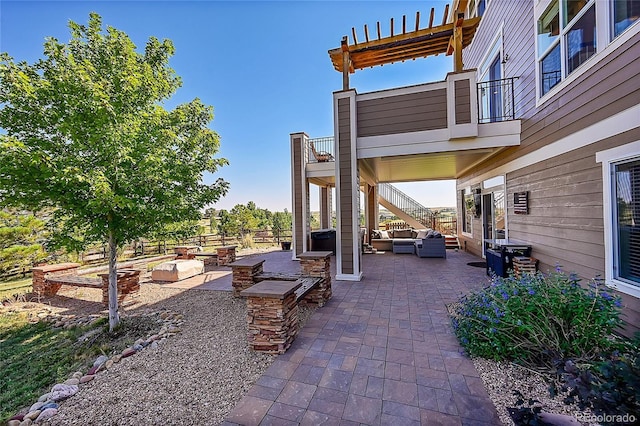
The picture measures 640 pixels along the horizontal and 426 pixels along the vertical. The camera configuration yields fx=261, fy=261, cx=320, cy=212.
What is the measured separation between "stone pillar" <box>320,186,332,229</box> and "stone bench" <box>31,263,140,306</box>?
344 inches

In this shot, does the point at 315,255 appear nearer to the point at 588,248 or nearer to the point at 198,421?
the point at 198,421

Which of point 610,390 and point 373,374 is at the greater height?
point 610,390

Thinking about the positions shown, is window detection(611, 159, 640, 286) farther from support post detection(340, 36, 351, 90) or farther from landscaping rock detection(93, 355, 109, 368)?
landscaping rock detection(93, 355, 109, 368)

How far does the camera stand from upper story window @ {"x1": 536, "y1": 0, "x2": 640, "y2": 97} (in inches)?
118

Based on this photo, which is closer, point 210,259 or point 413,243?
point 210,259

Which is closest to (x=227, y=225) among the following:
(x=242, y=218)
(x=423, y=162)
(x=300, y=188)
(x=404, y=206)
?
(x=242, y=218)

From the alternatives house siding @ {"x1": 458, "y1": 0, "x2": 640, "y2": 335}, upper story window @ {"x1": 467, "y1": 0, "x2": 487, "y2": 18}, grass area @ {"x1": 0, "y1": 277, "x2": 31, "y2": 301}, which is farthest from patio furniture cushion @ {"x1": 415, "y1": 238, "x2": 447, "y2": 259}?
grass area @ {"x1": 0, "y1": 277, "x2": 31, "y2": 301}

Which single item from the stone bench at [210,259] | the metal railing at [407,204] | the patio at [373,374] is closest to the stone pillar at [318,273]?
the patio at [373,374]

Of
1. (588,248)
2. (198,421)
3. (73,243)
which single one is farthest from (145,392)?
(588,248)

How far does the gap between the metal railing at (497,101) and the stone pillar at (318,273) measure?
192 inches

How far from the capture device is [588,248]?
3656mm

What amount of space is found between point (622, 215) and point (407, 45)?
546cm

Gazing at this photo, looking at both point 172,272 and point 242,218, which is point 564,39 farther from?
point 242,218

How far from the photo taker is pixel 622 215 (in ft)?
10.1
